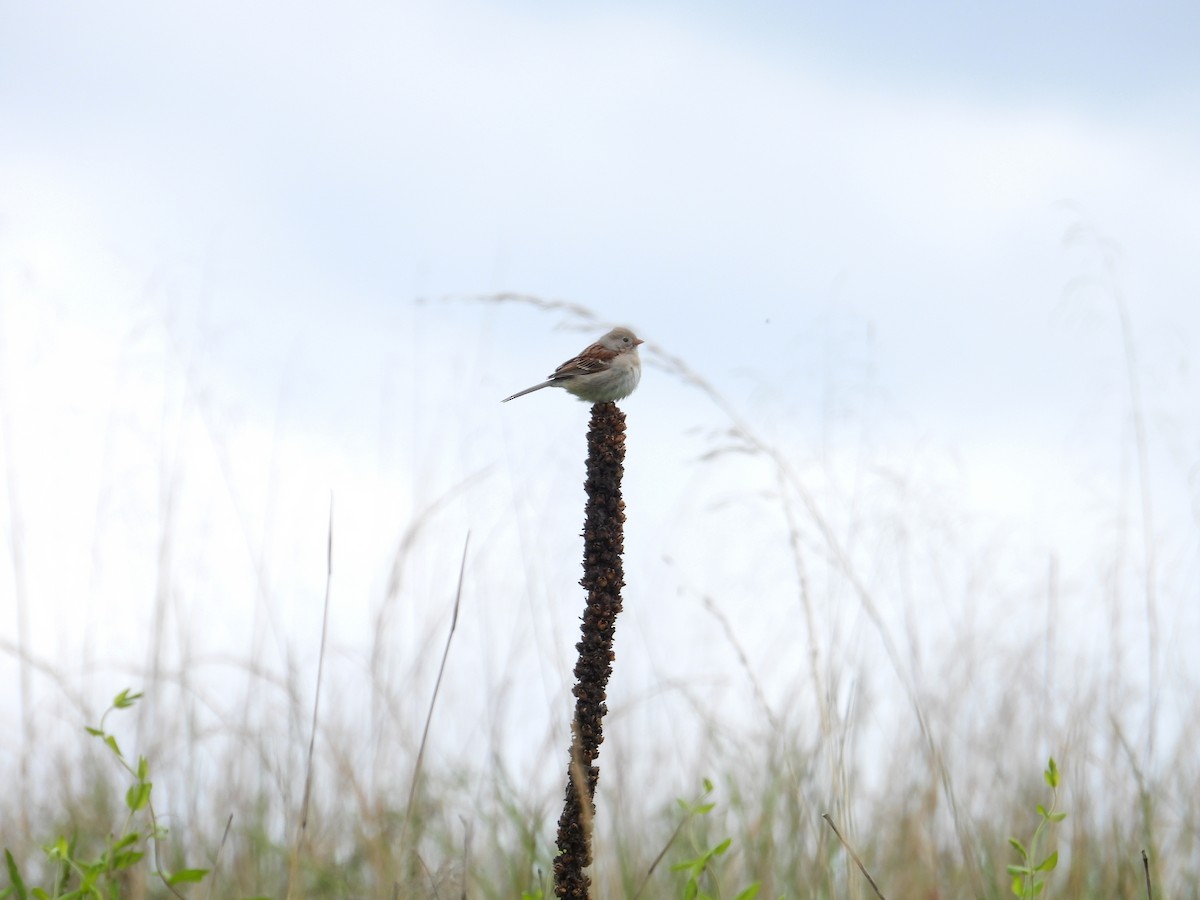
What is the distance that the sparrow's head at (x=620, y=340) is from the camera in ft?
13.9

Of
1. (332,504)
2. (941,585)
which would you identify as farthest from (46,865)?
(941,585)

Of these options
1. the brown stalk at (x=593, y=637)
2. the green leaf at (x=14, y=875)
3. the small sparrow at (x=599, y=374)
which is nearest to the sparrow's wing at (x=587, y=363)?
the small sparrow at (x=599, y=374)

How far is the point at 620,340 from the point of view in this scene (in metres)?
4.39

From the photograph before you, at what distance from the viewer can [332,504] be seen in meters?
2.96

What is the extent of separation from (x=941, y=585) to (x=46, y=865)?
166 inches

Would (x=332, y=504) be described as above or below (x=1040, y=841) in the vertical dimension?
above

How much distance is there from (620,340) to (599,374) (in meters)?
0.41

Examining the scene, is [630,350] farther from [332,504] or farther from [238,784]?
[238,784]

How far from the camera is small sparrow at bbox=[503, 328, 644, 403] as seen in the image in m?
4.03

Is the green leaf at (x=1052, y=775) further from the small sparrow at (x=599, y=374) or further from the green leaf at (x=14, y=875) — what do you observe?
the green leaf at (x=14, y=875)

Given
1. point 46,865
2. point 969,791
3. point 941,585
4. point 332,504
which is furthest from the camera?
point 941,585

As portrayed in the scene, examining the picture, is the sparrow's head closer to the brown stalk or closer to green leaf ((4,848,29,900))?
the brown stalk

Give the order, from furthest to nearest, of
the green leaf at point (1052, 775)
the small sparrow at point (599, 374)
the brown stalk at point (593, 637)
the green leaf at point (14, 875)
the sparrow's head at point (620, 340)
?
1. the sparrow's head at point (620, 340)
2. the small sparrow at point (599, 374)
3. the green leaf at point (1052, 775)
4. the green leaf at point (14, 875)
5. the brown stalk at point (593, 637)

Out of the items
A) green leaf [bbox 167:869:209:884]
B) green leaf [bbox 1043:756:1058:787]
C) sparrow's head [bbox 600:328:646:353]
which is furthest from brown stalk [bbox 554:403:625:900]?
sparrow's head [bbox 600:328:646:353]
